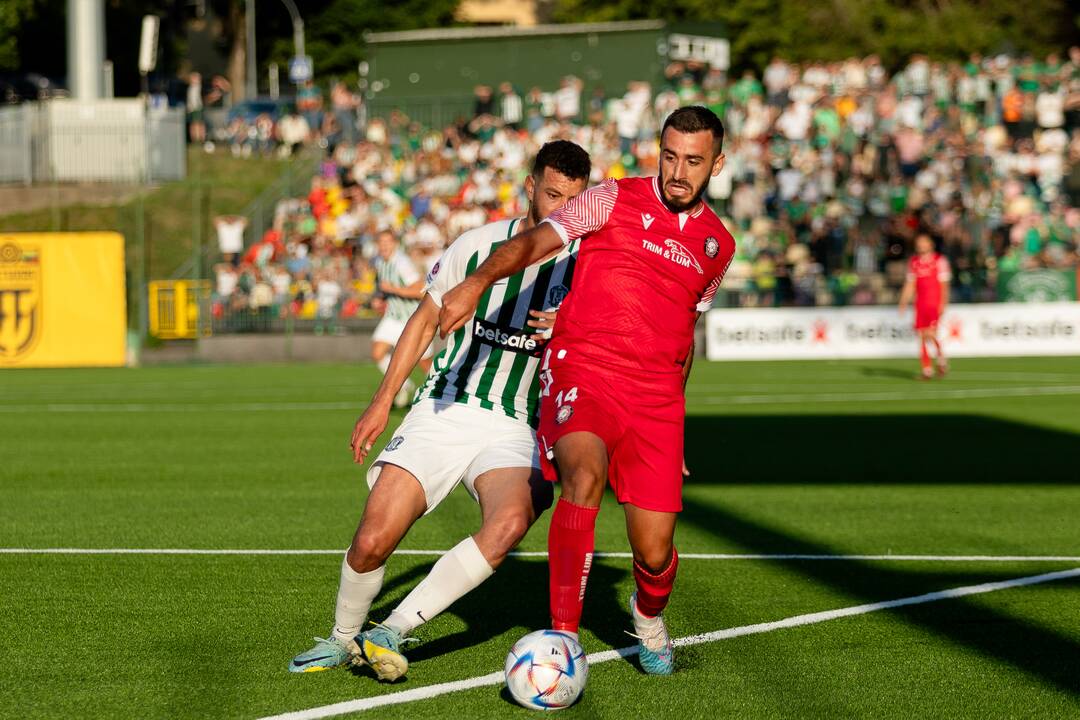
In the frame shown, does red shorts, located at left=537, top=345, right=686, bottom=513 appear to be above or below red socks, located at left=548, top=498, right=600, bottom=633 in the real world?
above

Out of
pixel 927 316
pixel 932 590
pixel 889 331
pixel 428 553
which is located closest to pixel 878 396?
pixel 927 316

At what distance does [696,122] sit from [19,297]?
24787 mm

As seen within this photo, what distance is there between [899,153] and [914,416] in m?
14.8

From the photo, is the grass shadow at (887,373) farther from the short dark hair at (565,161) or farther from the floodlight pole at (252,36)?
the floodlight pole at (252,36)

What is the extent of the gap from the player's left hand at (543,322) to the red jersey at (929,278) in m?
17.2

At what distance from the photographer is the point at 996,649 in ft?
19.0

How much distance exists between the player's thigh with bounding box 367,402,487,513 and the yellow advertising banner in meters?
23.5

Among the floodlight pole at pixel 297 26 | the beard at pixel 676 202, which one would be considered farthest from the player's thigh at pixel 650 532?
the floodlight pole at pixel 297 26

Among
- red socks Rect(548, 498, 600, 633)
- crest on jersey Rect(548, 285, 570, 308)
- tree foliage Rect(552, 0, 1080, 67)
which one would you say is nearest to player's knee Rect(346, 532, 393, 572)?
red socks Rect(548, 498, 600, 633)

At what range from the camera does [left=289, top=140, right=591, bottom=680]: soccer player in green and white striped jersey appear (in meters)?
5.18

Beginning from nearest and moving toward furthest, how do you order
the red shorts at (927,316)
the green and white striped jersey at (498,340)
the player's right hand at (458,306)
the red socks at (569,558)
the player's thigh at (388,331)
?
the player's right hand at (458,306)
the red socks at (569,558)
the green and white striped jersey at (498,340)
the player's thigh at (388,331)
the red shorts at (927,316)

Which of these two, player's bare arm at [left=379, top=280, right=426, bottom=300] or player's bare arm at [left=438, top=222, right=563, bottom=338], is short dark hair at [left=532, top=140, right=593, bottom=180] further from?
player's bare arm at [left=379, top=280, right=426, bottom=300]

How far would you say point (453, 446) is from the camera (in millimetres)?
5574

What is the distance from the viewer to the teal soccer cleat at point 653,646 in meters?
5.37
